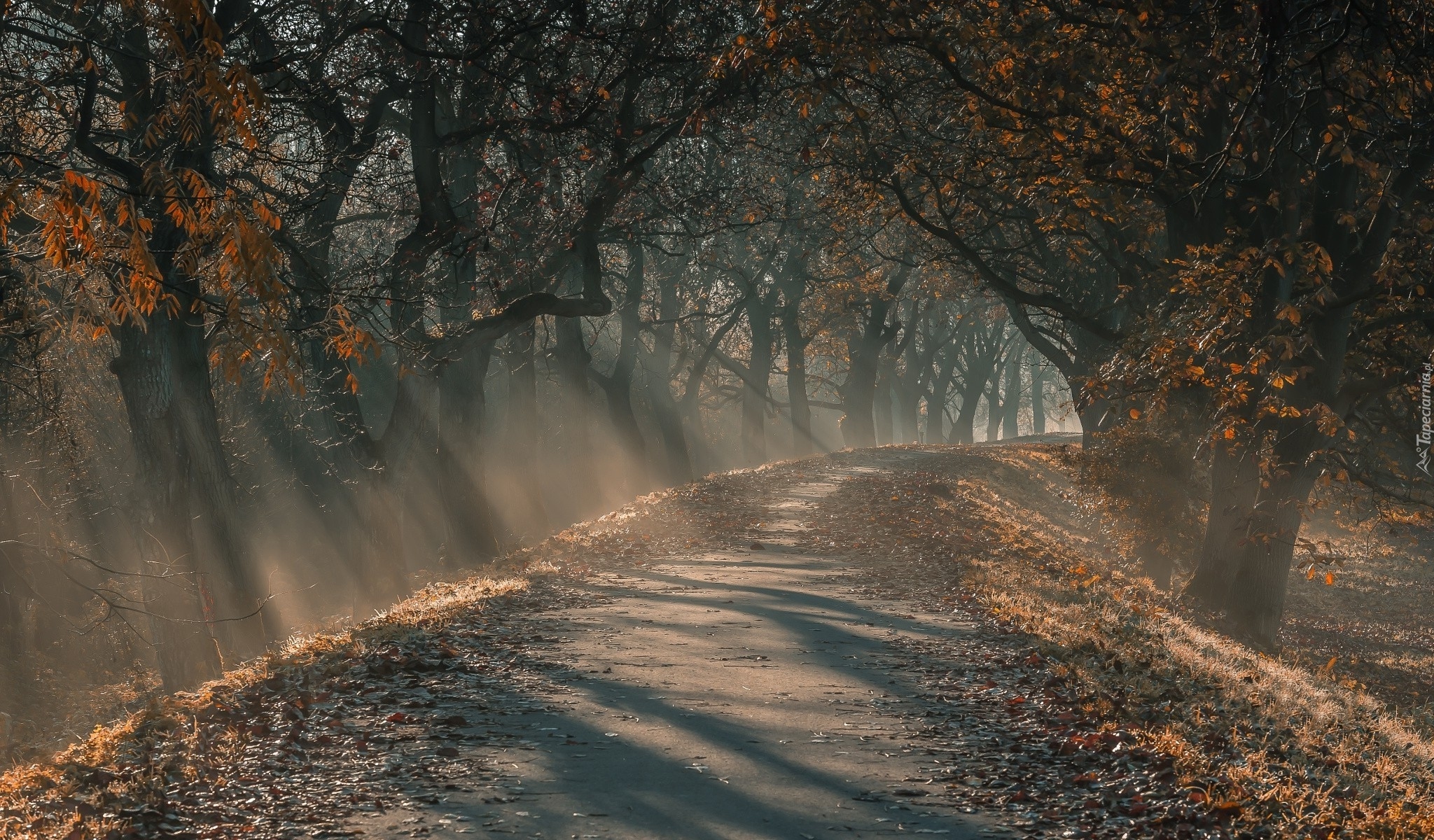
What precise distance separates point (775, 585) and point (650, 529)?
533 centimetres

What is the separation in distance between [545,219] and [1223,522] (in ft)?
34.6

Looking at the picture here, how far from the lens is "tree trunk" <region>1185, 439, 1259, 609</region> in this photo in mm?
14656

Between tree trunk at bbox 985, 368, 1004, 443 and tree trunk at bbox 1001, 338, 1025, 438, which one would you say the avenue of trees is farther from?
tree trunk at bbox 1001, 338, 1025, 438

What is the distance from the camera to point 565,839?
5270 millimetres

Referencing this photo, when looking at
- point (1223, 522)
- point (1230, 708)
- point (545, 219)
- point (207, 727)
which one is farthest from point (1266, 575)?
point (207, 727)

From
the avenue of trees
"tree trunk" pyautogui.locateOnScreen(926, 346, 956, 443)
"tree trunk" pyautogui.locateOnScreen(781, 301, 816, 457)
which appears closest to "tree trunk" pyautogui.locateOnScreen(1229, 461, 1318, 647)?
the avenue of trees

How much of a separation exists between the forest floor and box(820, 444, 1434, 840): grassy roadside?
32 millimetres

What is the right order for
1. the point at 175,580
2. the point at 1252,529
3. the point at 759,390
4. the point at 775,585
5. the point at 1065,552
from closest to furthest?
the point at 175,580 < the point at 775,585 < the point at 1252,529 < the point at 1065,552 < the point at 759,390

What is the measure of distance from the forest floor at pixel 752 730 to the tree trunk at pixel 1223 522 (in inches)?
89.9

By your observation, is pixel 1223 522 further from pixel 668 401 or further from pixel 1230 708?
pixel 668 401

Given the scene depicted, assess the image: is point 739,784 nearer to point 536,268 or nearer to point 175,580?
point 175,580

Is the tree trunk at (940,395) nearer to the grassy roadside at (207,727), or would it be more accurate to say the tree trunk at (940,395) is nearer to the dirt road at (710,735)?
the grassy roadside at (207,727)

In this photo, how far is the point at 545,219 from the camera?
56.9ft

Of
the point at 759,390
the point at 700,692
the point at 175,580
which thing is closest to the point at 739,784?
the point at 700,692
